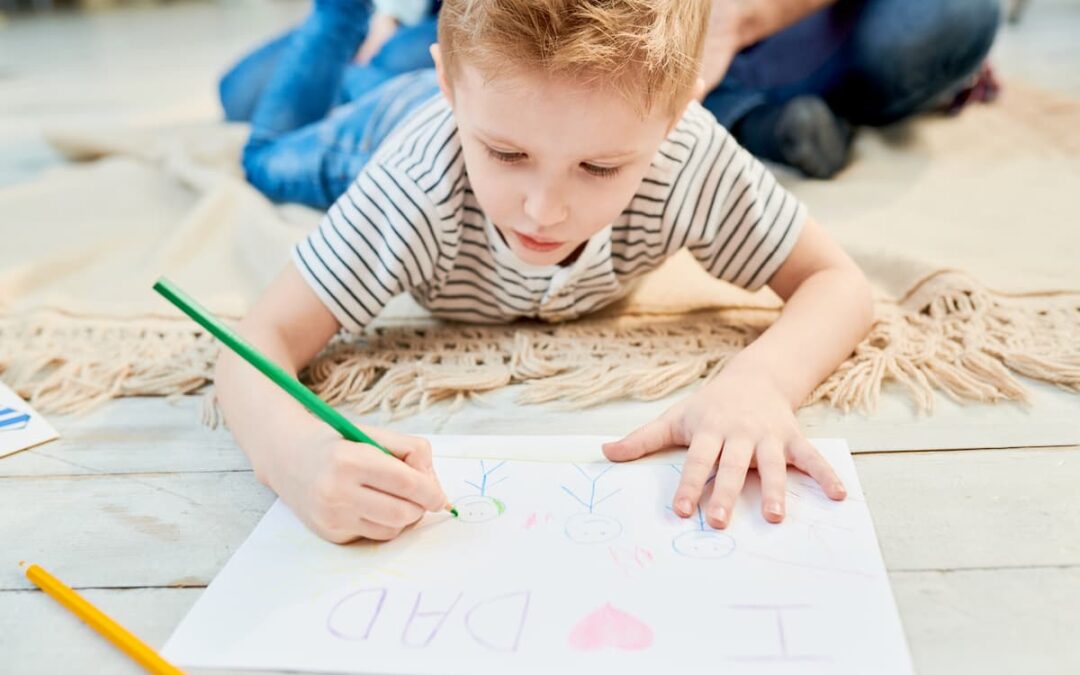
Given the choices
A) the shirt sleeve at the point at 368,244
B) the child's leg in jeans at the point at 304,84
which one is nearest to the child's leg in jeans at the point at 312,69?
the child's leg in jeans at the point at 304,84

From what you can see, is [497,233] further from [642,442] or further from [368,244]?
[642,442]

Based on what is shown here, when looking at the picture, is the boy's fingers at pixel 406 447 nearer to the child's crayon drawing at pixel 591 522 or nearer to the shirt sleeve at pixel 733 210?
the child's crayon drawing at pixel 591 522

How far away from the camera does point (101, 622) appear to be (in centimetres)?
55

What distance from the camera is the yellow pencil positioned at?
1.68 feet

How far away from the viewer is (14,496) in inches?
27.7

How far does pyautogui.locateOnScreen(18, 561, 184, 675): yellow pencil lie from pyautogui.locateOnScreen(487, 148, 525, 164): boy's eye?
1.20ft

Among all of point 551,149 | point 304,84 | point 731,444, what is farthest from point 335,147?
point 731,444

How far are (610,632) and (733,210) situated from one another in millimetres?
451

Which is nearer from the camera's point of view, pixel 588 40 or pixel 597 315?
pixel 588 40

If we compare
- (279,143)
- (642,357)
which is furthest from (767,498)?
(279,143)

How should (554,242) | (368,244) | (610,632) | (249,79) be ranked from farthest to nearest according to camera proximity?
(249,79), (368,244), (554,242), (610,632)

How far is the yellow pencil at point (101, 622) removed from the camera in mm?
Result: 512

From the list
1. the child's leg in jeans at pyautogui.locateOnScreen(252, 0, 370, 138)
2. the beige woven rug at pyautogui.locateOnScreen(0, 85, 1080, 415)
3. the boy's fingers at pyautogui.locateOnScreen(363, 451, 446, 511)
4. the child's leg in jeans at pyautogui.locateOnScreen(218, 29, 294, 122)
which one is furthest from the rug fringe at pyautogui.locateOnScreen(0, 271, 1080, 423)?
the child's leg in jeans at pyautogui.locateOnScreen(218, 29, 294, 122)

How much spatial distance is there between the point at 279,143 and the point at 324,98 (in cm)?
13
